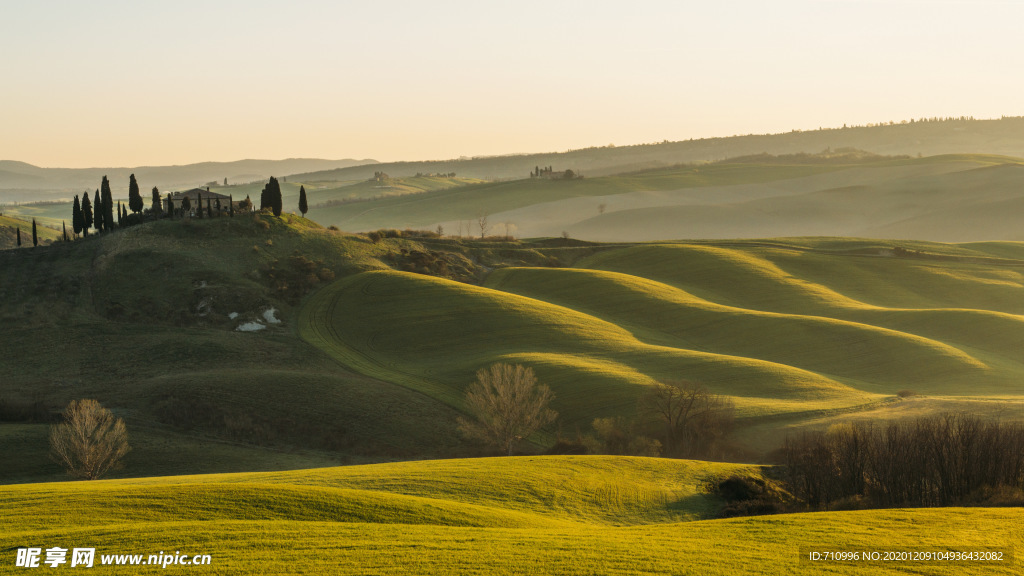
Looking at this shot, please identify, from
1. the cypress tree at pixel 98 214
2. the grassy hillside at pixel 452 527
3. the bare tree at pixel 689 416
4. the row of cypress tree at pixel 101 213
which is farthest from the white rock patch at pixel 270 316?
the grassy hillside at pixel 452 527

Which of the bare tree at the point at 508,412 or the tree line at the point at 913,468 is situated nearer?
the tree line at the point at 913,468

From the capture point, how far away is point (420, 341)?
288 ft

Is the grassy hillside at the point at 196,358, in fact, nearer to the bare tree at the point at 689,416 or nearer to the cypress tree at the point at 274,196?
the cypress tree at the point at 274,196

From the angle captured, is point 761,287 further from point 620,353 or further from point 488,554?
point 488,554

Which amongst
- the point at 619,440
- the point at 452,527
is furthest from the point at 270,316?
the point at 452,527

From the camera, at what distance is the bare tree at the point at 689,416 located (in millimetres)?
59281

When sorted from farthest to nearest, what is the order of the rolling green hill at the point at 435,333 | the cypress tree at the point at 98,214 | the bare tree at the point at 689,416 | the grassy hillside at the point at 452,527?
the cypress tree at the point at 98,214 < the rolling green hill at the point at 435,333 < the bare tree at the point at 689,416 < the grassy hillside at the point at 452,527

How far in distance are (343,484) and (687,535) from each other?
1782 centimetres

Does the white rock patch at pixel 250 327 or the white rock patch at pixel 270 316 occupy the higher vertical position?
the white rock patch at pixel 270 316

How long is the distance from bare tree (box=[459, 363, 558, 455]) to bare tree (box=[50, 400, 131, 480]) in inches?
971

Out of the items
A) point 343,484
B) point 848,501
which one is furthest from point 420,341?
point 848,501

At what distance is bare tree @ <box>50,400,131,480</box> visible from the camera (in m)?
53.4

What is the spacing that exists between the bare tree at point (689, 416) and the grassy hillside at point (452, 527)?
54.4 feet

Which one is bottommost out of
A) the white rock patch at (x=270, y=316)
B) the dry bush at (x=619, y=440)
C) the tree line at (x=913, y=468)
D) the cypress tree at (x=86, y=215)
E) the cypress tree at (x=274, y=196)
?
the dry bush at (x=619, y=440)
